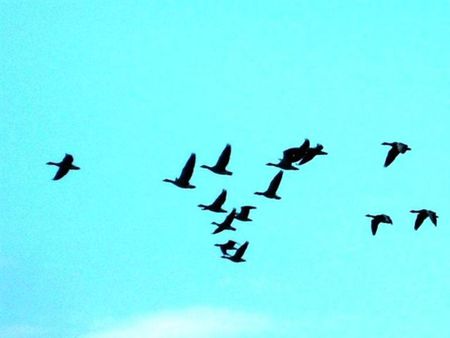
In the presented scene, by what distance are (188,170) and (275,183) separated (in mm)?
7208

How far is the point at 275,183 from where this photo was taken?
6662cm

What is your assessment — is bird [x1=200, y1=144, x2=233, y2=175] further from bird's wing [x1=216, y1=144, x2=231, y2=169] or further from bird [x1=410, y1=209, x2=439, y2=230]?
bird [x1=410, y1=209, x2=439, y2=230]

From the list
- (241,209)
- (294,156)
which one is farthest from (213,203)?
(294,156)

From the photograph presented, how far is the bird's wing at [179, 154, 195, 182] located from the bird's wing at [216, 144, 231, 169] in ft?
5.27

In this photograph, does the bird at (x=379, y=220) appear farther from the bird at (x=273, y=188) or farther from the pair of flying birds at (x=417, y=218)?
the bird at (x=273, y=188)

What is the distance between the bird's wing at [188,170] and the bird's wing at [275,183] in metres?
6.48

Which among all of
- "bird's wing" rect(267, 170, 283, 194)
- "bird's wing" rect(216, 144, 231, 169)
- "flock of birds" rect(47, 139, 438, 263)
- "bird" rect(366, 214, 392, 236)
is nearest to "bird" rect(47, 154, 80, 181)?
"flock of birds" rect(47, 139, 438, 263)

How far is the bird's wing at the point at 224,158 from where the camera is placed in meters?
Result: 61.9

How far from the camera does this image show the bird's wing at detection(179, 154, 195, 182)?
2413 inches

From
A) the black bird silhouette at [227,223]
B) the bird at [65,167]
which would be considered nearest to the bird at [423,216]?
the black bird silhouette at [227,223]

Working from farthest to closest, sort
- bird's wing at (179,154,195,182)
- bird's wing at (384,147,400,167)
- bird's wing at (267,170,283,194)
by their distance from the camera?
bird's wing at (267,170,283,194), bird's wing at (384,147,400,167), bird's wing at (179,154,195,182)

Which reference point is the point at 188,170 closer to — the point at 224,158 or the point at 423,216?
the point at 224,158

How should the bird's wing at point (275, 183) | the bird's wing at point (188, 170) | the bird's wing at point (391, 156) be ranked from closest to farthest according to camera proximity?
the bird's wing at point (188, 170) < the bird's wing at point (391, 156) < the bird's wing at point (275, 183)

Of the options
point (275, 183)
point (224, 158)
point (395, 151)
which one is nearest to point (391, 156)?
point (395, 151)
